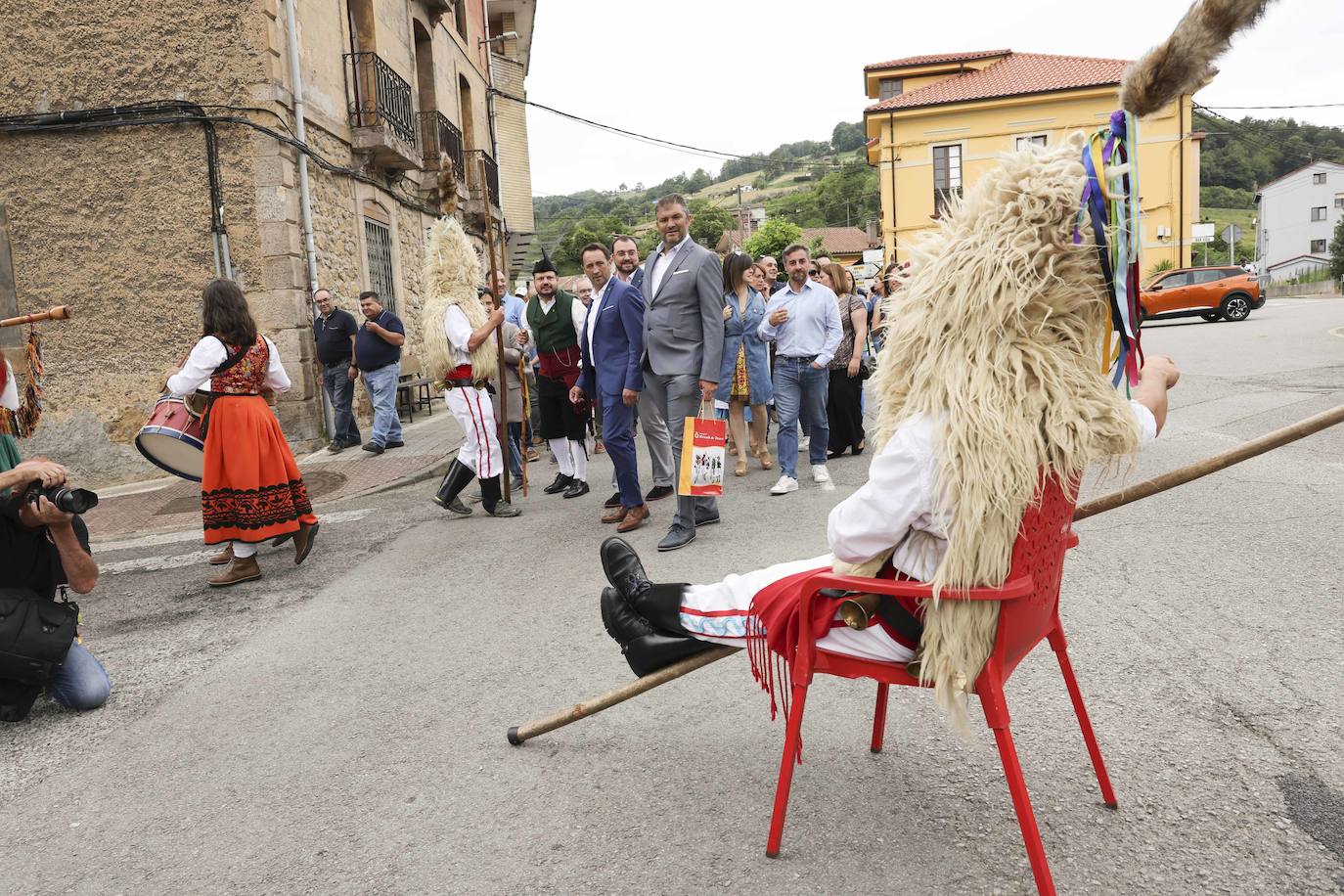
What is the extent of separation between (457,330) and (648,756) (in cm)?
482

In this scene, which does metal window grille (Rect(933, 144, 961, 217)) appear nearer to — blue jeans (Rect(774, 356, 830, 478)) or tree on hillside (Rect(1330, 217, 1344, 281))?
tree on hillside (Rect(1330, 217, 1344, 281))

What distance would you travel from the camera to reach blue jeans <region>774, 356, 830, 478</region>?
7199 millimetres

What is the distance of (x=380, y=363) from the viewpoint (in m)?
11.3

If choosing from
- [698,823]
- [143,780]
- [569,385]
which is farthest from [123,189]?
[698,823]

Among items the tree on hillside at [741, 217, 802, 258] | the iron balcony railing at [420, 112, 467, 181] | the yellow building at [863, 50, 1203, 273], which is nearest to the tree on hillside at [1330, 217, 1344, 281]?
the yellow building at [863, 50, 1203, 273]

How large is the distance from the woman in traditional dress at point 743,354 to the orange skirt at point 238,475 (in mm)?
4189

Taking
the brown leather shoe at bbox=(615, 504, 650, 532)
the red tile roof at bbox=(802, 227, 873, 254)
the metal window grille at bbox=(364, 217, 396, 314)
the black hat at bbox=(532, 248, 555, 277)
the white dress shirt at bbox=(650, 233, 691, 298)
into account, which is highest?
the red tile roof at bbox=(802, 227, 873, 254)

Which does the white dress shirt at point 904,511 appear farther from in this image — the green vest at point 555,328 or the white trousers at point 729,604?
the green vest at point 555,328

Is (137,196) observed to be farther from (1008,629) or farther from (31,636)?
(1008,629)

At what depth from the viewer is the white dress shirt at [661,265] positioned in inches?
240

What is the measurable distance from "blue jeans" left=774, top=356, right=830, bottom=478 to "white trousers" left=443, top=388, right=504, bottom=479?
229 centimetres

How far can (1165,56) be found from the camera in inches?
70.7

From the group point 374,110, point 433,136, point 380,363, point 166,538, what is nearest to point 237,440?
point 166,538

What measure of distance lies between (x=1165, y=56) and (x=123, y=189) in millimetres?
11626
